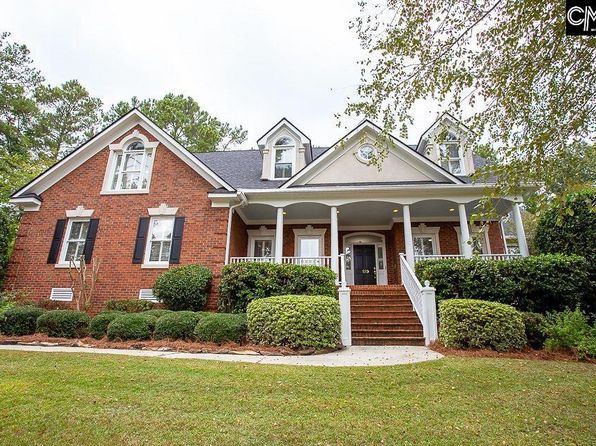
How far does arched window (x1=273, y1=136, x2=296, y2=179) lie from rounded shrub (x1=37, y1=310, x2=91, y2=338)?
842 cm

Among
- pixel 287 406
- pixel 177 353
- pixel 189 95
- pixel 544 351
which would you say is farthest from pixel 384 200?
pixel 189 95

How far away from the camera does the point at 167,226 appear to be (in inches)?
462

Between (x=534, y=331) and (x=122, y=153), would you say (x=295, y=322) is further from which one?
(x=122, y=153)

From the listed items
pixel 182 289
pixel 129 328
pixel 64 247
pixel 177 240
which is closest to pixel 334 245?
pixel 182 289

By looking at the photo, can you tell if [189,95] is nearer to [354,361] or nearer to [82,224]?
[82,224]

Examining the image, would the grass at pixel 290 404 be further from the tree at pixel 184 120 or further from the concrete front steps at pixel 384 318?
the tree at pixel 184 120

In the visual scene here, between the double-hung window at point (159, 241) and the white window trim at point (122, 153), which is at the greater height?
the white window trim at point (122, 153)

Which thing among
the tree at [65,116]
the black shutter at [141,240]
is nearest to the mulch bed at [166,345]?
the black shutter at [141,240]

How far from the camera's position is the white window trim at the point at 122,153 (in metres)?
12.2

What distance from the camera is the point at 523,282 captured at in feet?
29.6

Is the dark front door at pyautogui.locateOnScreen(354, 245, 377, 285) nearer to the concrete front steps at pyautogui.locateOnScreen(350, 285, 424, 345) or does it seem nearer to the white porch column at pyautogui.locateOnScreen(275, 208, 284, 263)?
the concrete front steps at pyautogui.locateOnScreen(350, 285, 424, 345)

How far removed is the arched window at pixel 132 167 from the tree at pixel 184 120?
→ 13593mm

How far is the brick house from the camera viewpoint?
11.4 metres

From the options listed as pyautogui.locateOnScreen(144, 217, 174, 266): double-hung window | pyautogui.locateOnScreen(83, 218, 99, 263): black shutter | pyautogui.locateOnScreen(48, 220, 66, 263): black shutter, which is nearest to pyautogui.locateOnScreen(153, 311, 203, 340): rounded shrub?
pyautogui.locateOnScreen(144, 217, 174, 266): double-hung window
